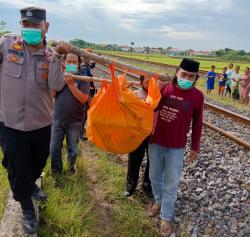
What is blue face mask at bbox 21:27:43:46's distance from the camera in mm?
3430

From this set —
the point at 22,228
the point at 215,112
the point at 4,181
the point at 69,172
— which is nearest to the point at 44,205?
the point at 22,228

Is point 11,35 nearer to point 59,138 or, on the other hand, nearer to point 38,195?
point 38,195

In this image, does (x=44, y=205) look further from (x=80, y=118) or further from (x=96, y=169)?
(x=96, y=169)

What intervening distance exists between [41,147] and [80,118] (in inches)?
62.5

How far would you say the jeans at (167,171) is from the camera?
14.5 ft

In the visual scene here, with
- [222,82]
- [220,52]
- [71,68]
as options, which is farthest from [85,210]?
[220,52]

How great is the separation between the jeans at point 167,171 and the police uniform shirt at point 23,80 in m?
1.51

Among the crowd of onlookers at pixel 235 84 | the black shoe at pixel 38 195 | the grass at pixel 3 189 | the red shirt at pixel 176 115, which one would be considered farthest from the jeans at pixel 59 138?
the crowd of onlookers at pixel 235 84

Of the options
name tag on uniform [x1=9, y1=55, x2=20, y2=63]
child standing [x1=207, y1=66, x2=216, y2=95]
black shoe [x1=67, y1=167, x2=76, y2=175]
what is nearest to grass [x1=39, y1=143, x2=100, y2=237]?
black shoe [x1=67, y1=167, x2=76, y2=175]

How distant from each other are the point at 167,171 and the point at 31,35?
2.14 meters

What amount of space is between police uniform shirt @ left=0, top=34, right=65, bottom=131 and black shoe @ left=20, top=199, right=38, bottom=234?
0.75 m

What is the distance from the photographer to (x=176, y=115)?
4.26 meters

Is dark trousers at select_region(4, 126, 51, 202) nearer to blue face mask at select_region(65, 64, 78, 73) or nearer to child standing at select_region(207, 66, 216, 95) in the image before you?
blue face mask at select_region(65, 64, 78, 73)

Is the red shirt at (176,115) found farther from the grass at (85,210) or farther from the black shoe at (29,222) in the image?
the black shoe at (29,222)
